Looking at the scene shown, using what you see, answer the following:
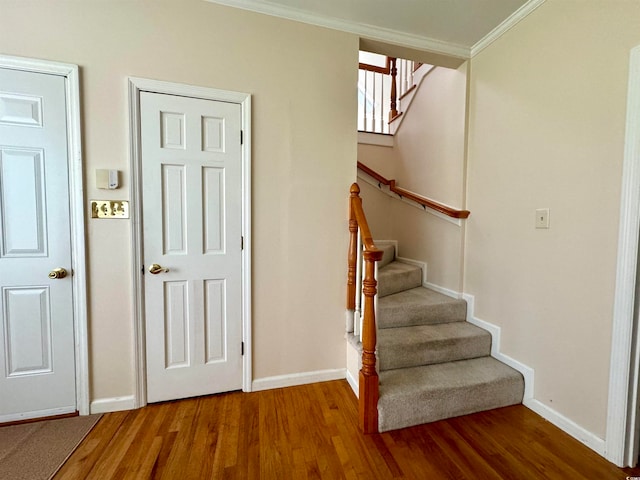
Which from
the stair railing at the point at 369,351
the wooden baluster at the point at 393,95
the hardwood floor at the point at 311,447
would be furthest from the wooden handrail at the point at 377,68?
the hardwood floor at the point at 311,447

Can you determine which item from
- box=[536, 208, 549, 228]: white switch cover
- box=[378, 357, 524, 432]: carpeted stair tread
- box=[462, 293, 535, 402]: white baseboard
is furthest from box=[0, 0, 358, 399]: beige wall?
box=[536, 208, 549, 228]: white switch cover

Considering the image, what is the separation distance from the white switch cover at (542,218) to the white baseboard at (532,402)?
79 cm

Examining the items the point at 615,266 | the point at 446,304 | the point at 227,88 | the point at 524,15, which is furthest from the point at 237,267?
the point at 524,15

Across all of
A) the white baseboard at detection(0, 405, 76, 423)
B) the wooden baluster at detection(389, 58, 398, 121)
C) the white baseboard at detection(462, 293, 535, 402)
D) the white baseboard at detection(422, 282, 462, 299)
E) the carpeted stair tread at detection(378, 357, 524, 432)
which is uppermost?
the wooden baluster at detection(389, 58, 398, 121)

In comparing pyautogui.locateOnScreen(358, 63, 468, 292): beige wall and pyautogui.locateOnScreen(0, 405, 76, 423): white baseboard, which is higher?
pyautogui.locateOnScreen(358, 63, 468, 292): beige wall

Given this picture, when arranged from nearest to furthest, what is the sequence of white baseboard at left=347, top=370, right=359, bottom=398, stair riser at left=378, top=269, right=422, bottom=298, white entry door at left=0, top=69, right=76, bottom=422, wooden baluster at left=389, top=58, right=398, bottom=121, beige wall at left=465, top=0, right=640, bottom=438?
1. beige wall at left=465, top=0, right=640, bottom=438
2. white entry door at left=0, top=69, right=76, bottom=422
3. white baseboard at left=347, top=370, right=359, bottom=398
4. stair riser at left=378, top=269, right=422, bottom=298
5. wooden baluster at left=389, top=58, right=398, bottom=121

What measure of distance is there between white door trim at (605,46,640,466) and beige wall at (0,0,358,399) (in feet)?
4.80

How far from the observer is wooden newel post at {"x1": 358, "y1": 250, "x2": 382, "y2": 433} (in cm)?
154

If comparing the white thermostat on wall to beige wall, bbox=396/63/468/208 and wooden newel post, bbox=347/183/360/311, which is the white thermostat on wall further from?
beige wall, bbox=396/63/468/208

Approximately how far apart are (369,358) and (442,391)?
53cm

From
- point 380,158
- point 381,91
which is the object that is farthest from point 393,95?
point 380,158

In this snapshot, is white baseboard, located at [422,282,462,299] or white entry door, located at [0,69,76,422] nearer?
white entry door, located at [0,69,76,422]

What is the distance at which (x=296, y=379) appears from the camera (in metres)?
1.99

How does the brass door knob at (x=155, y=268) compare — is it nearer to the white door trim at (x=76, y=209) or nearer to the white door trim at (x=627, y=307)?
the white door trim at (x=76, y=209)
